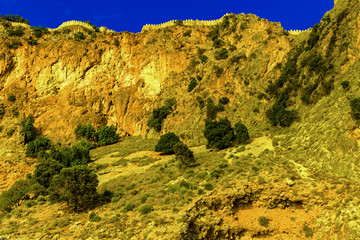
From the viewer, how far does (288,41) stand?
5456 cm

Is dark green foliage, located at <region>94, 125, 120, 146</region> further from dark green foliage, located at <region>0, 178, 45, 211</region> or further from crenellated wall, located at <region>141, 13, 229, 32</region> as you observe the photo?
crenellated wall, located at <region>141, 13, 229, 32</region>

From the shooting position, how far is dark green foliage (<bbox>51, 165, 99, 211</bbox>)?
26766 millimetres

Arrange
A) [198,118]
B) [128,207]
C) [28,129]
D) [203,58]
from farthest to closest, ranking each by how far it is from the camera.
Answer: [203,58] → [28,129] → [198,118] → [128,207]

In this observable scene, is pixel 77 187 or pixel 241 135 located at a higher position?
pixel 241 135

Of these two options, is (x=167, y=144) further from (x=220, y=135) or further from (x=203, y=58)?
(x=203, y=58)

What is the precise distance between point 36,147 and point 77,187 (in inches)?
1282

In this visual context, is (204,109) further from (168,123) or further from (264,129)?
(264,129)

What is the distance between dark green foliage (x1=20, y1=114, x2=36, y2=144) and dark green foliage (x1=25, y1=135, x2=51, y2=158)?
2626 millimetres

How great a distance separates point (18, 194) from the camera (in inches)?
1383

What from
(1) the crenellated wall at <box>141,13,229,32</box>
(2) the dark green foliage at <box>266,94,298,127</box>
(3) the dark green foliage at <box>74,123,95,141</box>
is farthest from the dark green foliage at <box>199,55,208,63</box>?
(3) the dark green foliage at <box>74,123,95,141</box>

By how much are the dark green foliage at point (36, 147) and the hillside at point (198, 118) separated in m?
1.57

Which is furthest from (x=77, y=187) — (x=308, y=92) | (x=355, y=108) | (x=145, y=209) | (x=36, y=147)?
(x=308, y=92)

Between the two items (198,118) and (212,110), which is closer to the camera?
(212,110)

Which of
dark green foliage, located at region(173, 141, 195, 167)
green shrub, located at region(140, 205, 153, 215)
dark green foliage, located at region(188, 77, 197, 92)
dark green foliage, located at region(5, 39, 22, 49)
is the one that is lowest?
green shrub, located at region(140, 205, 153, 215)
